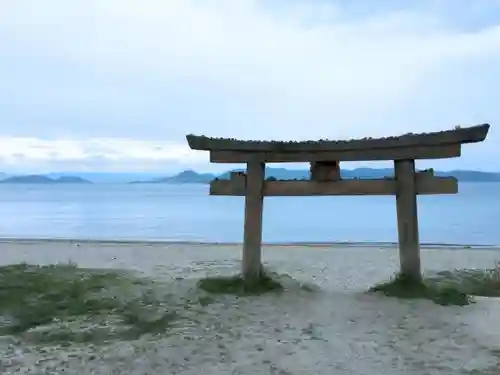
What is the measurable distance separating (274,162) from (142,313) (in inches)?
88.6

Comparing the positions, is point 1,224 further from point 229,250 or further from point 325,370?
point 325,370

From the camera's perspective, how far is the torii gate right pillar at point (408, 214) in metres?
6.63

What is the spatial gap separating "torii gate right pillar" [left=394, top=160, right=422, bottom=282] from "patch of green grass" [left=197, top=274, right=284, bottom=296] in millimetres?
1406

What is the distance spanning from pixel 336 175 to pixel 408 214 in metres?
0.87

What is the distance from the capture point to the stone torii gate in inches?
257

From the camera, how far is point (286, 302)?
6.33 meters

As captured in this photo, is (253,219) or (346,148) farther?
(253,219)

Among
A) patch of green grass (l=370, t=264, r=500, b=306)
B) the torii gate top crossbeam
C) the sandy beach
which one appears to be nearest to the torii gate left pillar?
the torii gate top crossbeam

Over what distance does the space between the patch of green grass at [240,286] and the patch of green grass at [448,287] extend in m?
1.11

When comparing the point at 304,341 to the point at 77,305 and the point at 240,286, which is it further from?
the point at 77,305

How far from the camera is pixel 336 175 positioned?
→ 6.80 metres

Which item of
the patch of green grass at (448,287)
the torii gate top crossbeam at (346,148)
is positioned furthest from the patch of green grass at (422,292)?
the torii gate top crossbeam at (346,148)

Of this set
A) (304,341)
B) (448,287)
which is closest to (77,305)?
(304,341)

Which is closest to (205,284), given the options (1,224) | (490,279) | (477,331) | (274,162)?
(274,162)
